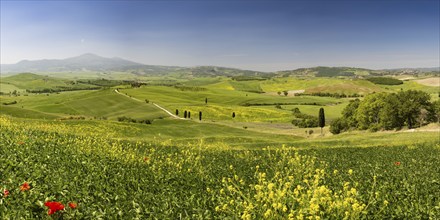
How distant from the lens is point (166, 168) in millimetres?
15477

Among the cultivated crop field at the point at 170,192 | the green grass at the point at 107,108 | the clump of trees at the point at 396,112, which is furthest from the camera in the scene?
the green grass at the point at 107,108

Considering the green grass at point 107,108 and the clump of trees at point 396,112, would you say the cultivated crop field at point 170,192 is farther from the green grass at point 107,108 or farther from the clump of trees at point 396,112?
the green grass at point 107,108

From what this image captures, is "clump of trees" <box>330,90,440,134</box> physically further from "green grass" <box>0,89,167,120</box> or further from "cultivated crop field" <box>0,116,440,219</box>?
"cultivated crop field" <box>0,116,440,219</box>

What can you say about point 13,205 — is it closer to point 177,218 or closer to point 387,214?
point 177,218

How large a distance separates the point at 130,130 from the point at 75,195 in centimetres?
5923

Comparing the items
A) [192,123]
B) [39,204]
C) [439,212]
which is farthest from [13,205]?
[192,123]

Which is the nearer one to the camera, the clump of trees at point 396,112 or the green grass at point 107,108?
the clump of trees at point 396,112

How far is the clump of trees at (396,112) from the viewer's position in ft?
310

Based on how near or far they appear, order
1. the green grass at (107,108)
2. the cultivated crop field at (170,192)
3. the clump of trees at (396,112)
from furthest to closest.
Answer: the green grass at (107,108) < the clump of trees at (396,112) < the cultivated crop field at (170,192)

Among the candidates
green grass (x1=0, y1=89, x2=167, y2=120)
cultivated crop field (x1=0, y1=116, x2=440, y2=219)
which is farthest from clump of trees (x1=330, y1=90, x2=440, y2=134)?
cultivated crop field (x1=0, y1=116, x2=440, y2=219)

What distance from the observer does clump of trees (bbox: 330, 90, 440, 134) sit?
94.6 meters

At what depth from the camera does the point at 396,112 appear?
313ft

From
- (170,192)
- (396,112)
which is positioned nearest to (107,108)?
(396,112)

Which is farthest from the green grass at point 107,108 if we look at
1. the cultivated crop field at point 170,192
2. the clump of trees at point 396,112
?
the cultivated crop field at point 170,192
